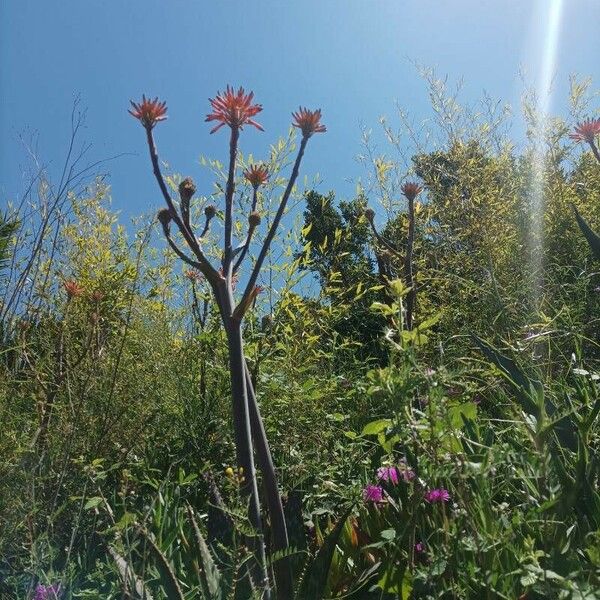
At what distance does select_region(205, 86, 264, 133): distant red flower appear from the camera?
68.2 inches

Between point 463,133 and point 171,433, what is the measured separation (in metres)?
2.59

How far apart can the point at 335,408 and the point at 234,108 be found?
148cm

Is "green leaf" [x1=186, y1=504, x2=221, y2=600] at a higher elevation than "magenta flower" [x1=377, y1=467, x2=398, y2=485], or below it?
below

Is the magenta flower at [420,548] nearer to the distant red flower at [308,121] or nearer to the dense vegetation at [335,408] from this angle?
the dense vegetation at [335,408]

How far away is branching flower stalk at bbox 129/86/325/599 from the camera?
5.08 ft

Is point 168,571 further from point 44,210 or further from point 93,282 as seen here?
point 93,282

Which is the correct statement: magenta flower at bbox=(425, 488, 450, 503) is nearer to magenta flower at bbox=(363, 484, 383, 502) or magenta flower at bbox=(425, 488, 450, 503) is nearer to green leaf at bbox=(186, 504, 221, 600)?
magenta flower at bbox=(363, 484, 383, 502)

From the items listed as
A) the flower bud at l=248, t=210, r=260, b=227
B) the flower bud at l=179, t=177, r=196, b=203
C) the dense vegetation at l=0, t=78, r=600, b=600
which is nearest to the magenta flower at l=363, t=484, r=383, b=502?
the dense vegetation at l=0, t=78, r=600, b=600

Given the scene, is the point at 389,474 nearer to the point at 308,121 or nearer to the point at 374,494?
the point at 374,494

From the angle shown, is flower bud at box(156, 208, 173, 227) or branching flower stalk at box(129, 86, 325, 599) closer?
branching flower stalk at box(129, 86, 325, 599)

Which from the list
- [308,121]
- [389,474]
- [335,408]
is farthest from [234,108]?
[335,408]

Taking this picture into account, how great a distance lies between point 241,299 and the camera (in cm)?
169

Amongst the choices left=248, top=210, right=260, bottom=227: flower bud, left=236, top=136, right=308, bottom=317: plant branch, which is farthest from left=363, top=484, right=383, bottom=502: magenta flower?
left=248, top=210, right=260, bottom=227: flower bud

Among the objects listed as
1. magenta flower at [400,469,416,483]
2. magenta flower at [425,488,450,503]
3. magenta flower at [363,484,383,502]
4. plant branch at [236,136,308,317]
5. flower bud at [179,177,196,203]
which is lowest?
magenta flower at [425,488,450,503]
